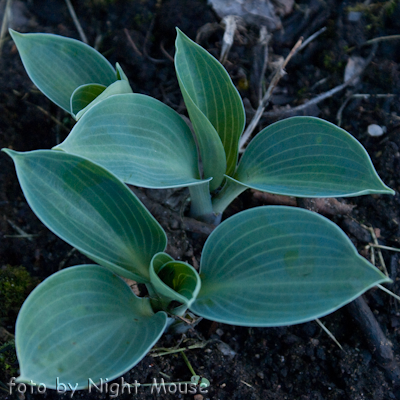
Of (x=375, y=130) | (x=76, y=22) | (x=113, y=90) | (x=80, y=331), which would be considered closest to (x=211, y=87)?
(x=113, y=90)

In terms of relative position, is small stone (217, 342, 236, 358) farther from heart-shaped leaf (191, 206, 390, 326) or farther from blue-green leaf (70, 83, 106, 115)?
blue-green leaf (70, 83, 106, 115)

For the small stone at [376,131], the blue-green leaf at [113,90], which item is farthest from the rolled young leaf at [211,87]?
the small stone at [376,131]

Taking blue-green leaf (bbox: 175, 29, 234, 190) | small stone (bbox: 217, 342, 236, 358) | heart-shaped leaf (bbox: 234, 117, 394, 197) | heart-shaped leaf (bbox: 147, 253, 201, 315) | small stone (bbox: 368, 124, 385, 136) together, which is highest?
blue-green leaf (bbox: 175, 29, 234, 190)

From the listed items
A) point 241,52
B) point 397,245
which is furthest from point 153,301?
point 241,52

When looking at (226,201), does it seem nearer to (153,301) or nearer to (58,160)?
(153,301)

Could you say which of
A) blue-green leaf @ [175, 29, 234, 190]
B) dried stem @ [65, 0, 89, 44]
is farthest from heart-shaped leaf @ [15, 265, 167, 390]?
dried stem @ [65, 0, 89, 44]

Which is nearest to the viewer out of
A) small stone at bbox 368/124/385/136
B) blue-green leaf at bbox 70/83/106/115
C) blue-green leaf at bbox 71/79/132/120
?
blue-green leaf at bbox 71/79/132/120

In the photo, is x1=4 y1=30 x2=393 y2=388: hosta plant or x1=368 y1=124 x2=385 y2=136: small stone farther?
x1=368 y1=124 x2=385 y2=136: small stone

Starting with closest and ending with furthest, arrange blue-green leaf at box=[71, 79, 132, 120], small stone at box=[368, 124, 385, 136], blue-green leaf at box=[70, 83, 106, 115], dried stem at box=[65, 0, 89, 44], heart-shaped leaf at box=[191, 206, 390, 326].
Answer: heart-shaped leaf at box=[191, 206, 390, 326]
blue-green leaf at box=[71, 79, 132, 120]
blue-green leaf at box=[70, 83, 106, 115]
small stone at box=[368, 124, 385, 136]
dried stem at box=[65, 0, 89, 44]

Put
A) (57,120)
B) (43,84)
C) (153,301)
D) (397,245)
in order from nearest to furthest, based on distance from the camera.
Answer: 1. (153,301)
2. (43,84)
3. (397,245)
4. (57,120)
